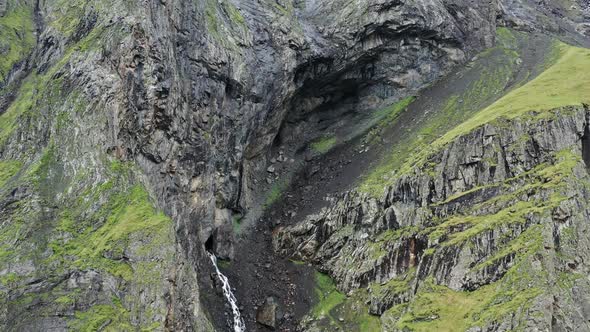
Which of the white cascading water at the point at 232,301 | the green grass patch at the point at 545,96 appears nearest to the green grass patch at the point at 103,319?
the white cascading water at the point at 232,301

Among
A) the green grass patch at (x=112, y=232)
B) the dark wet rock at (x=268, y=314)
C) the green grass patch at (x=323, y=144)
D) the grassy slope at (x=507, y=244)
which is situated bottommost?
the grassy slope at (x=507, y=244)

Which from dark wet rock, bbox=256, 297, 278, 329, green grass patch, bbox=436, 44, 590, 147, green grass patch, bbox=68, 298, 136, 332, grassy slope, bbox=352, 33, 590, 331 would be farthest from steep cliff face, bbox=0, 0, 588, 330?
green grass patch, bbox=436, 44, 590, 147

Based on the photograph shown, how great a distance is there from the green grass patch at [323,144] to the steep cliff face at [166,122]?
2.35ft

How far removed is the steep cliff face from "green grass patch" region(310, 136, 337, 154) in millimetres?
718

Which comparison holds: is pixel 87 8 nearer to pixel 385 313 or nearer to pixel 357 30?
pixel 357 30

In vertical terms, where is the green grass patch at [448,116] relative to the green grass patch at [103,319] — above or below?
below

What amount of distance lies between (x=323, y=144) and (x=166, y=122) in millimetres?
28686

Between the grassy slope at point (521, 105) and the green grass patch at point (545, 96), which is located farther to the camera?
the grassy slope at point (521, 105)

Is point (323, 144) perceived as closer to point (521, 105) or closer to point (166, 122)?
point (166, 122)

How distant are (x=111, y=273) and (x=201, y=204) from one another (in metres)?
19.4

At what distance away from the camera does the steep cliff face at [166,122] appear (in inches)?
1719

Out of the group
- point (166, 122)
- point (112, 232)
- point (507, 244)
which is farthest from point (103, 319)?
point (507, 244)

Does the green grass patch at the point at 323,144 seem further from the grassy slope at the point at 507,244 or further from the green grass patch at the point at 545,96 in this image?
the green grass patch at the point at 545,96

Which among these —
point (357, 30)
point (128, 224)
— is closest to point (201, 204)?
point (128, 224)
